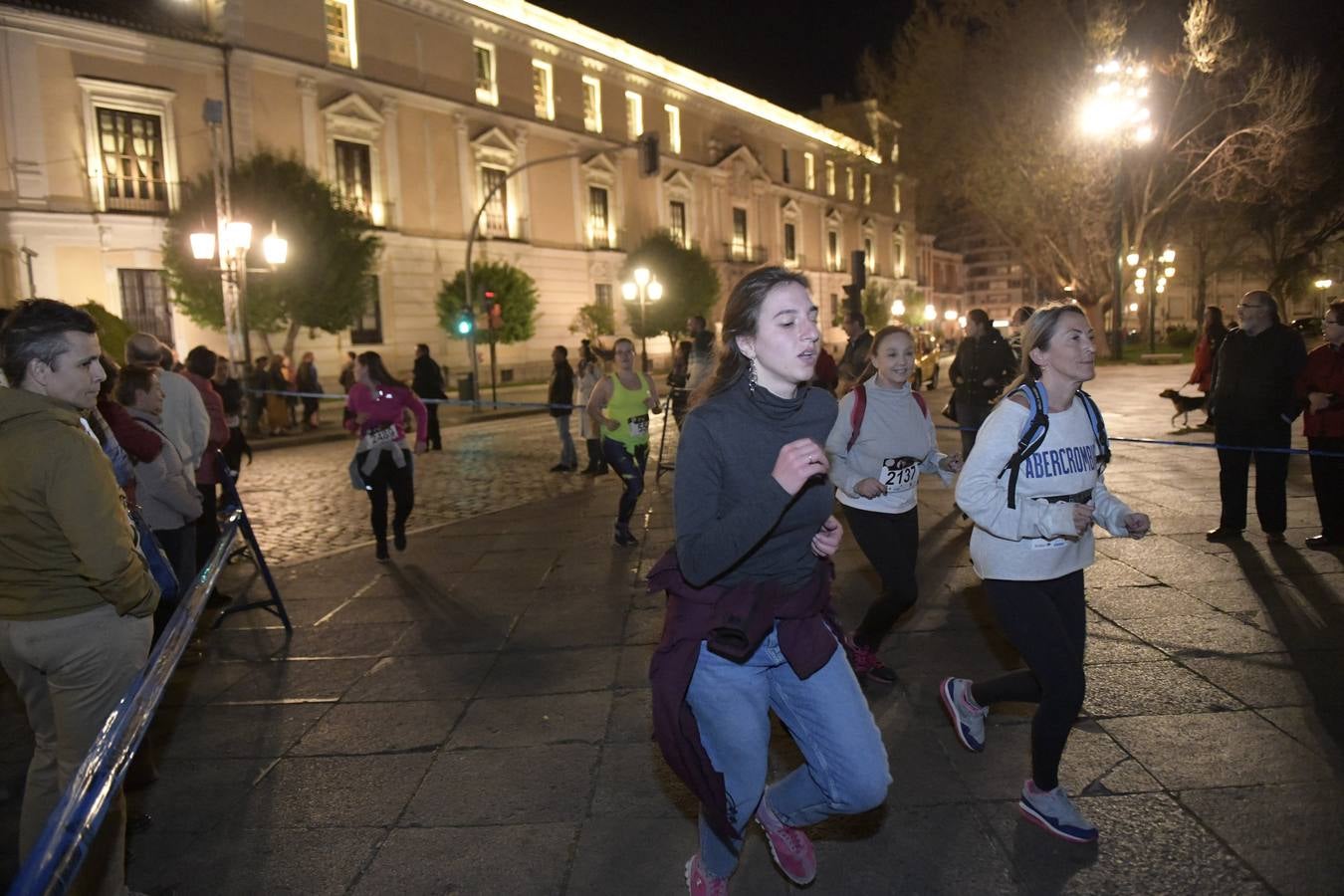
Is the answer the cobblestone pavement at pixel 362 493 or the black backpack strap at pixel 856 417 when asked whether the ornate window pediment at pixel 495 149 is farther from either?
the black backpack strap at pixel 856 417

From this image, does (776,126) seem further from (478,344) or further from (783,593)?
(783,593)

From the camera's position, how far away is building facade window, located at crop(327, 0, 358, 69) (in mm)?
30859

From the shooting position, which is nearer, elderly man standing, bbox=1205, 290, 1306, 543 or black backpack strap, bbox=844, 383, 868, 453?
black backpack strap, bbox=844, 383, 868, 453

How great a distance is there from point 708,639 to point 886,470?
7.69 feet

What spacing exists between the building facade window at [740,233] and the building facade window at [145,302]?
103ft

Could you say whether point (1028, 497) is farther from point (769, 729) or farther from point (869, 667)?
point (869, 667)

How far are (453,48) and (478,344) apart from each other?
1119cm

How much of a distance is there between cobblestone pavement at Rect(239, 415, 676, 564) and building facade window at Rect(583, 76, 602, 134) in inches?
1076

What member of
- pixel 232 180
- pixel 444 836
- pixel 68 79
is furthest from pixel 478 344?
pixel 444 836

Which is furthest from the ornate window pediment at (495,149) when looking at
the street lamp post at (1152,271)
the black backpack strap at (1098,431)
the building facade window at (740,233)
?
the black backpack strap at (1098,431)

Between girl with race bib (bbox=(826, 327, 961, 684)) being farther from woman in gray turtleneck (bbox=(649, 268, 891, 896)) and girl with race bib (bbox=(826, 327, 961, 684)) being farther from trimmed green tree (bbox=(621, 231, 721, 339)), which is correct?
trimmed green tree (bbox=(621, 231, 721, 339))

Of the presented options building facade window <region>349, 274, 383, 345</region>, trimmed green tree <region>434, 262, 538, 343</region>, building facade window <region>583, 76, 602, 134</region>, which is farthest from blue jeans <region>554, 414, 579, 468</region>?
building facade window <region>583, 76, 602, 134</region>

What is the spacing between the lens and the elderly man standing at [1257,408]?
6.86 metres

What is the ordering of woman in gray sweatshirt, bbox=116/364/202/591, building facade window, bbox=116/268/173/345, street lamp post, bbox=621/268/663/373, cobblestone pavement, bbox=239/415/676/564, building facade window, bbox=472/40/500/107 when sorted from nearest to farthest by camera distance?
woman in gray sweatshirt, bbox=116/364/202/591
cobblestone pavement, bbox=239/415/676/564
building facade window, bbox=116/268/173/345
street lamp post, bbox=621/268/663/373
building facade window, bbox=472/40/500/107
